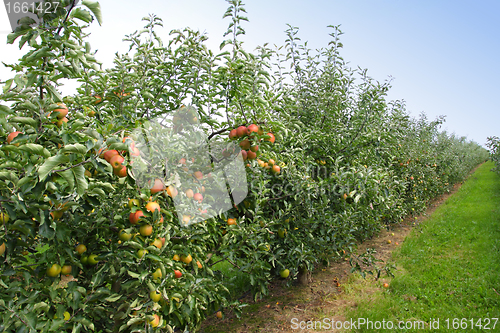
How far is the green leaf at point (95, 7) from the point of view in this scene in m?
1.45

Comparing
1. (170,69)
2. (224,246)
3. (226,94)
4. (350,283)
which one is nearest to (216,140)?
(226,94)

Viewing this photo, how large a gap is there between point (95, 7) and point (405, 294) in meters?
4.38

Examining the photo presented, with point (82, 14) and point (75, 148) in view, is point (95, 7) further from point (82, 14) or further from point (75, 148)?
point (75, 148)

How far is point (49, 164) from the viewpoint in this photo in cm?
128

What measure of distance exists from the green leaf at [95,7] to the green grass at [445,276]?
3443 mm

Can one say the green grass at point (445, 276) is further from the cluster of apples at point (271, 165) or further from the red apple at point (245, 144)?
the red apple at point (245, 144)

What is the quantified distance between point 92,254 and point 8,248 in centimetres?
52

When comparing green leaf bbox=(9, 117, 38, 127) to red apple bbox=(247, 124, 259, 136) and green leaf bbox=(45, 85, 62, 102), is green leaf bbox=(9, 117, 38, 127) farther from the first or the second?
red apple bbox=(247, 124, 259, 136)

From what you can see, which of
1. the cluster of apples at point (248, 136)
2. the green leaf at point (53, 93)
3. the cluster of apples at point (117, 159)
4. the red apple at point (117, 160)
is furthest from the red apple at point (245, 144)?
the green leaf at point (53, 93)

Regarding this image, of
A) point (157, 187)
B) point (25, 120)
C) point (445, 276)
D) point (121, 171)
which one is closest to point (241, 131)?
point (157, 187)

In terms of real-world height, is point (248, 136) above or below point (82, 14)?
below

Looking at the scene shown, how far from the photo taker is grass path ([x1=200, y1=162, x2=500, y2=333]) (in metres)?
3.29

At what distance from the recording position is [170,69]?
8.54ft

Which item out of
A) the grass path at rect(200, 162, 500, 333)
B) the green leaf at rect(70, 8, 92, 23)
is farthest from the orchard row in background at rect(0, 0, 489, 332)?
the grass path at rect(200, 162, 500, 333)
